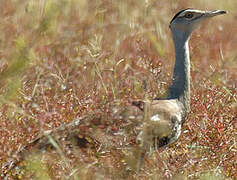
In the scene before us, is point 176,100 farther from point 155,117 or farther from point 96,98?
point 96,98

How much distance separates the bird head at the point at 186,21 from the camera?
14.8 ft

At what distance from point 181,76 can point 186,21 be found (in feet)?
1.82

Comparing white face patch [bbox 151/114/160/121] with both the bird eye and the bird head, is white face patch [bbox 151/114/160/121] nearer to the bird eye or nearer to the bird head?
the bird head

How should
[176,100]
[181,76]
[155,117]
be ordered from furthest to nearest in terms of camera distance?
[181,76]
[176,100]
[155,117]

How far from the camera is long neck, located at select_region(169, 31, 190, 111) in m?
4.16

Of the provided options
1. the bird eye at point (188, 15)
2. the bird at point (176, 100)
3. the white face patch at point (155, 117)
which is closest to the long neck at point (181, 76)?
the bird at point (176, 100)

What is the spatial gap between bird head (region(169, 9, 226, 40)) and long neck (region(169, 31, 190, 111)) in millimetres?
48

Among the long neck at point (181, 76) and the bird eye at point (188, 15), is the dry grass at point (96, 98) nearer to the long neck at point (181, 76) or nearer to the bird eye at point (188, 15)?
the long neck at point (181, 76)

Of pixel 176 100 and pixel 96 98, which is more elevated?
pixel 96 98

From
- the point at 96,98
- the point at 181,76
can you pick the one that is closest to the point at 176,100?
the point at 181,76

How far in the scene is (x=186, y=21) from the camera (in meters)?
4.53

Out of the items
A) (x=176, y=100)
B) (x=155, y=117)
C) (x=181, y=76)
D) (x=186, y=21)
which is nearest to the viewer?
(x=155, y=117)

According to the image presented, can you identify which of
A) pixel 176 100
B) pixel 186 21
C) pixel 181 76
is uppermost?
pixel 186 21

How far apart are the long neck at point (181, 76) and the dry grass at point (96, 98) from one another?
92 millimetres
